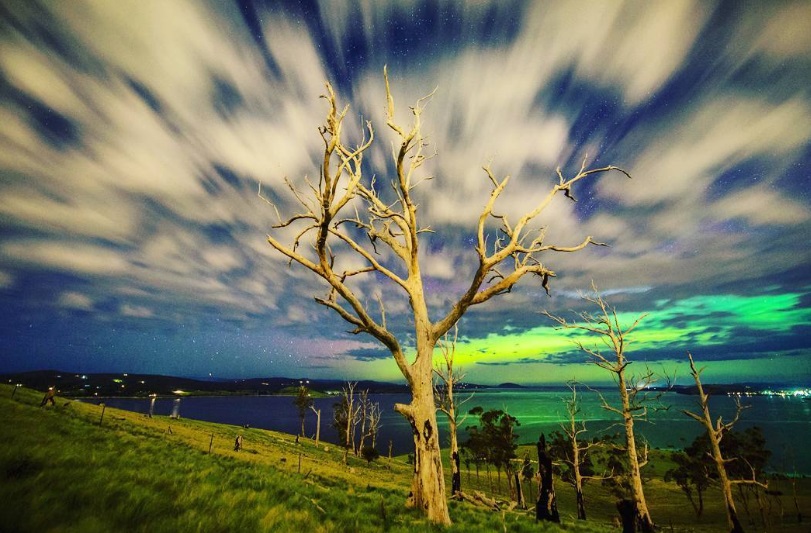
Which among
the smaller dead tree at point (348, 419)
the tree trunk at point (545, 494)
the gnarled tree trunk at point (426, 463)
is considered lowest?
the smaller dead tree at point (348, 419)

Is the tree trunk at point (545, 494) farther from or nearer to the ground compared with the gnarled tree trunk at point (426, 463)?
nearer to the ground

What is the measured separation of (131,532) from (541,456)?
15433mm

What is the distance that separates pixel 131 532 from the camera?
10.5ft

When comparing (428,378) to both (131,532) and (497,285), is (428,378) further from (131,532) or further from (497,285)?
(131,532)

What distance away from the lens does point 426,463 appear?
714cm

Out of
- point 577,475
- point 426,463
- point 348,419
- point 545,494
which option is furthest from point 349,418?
point 426,463

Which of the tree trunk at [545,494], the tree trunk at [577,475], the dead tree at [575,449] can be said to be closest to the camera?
the tree trunk at [545,494]

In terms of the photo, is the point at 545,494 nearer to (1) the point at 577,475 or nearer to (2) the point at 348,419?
(1) the point at 577,475

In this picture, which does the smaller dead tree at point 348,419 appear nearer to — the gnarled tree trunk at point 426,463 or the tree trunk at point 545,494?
the tree trunk at point 545,494

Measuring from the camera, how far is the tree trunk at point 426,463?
22.9 feet

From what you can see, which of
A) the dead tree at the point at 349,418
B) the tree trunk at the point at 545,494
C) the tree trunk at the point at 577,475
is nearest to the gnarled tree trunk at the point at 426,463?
the tree trunk at the point at 545,494

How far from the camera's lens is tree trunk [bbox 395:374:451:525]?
6.98 metres

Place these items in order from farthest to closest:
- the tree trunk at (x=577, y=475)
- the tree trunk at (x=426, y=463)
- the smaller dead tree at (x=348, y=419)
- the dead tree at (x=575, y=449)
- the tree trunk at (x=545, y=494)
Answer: the smaller dead tree at (x=348, y=419) < the tree trunk at (x=577, y=475) < the dead tree at (x=575, y=449) < the tree trunk at (x=545, y=494) < the tree trunk at (x=426, y=463)

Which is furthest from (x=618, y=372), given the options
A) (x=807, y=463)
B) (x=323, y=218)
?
(x=807, y=463)
